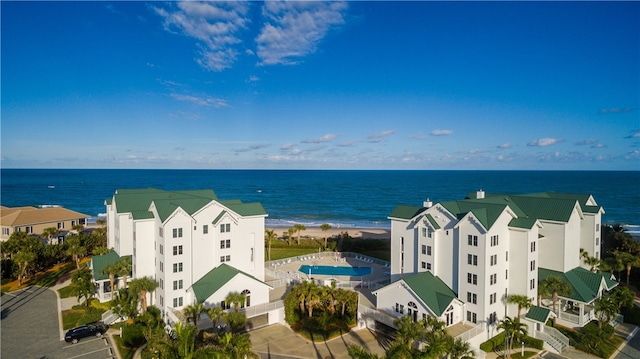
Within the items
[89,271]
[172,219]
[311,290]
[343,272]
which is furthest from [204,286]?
[343,272]

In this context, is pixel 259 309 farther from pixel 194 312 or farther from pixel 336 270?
pixel 336 270

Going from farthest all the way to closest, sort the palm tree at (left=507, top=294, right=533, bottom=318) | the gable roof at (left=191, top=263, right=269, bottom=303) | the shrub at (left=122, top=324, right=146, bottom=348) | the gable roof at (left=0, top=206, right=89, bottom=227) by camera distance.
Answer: the gable roof at (left=0, top=206, right=89, bottom=227) → the gable roof at (left=191, top=263, right=269, bottom=303) → the palm tree at (left=507, top=294, right=533, bottom=318) → the shrub at (left=122, top=324, right=146, bottom=348)

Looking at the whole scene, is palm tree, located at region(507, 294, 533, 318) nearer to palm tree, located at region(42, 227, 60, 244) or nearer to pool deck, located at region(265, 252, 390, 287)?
pool deck, located at region(265, 252, 390, 287)

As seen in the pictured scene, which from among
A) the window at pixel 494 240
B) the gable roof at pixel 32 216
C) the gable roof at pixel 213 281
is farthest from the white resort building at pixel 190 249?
the gable roof at pixel 32 216

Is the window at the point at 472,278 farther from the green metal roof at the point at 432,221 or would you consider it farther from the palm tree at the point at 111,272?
the palm tree at the point at 111,272

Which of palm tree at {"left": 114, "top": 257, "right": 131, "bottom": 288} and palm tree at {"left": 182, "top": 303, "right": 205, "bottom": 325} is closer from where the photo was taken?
palm tree at {"left": 182, "top": 303, "right": 205, "bottom": 325}

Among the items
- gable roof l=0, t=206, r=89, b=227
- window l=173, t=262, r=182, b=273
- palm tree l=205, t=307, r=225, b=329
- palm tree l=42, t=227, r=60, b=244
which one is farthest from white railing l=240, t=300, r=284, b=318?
gable roof l=0, t=206, r=89, b=227

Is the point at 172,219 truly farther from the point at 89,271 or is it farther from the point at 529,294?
the point at 529,294

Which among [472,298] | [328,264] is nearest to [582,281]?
[472,298]
